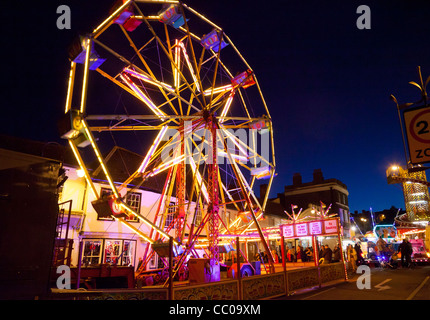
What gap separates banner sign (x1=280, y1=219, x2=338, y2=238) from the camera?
16359 millimetres

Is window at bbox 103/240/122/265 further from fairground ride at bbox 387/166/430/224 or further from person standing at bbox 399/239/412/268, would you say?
fairground ride at bbox 387/166/430/224

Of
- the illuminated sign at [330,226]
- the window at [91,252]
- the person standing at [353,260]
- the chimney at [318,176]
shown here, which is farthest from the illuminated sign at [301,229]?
the chimney at [318,176]

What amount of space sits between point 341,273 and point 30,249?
15.1m

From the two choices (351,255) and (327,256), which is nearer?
(327,256)

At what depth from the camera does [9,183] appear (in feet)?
15.1

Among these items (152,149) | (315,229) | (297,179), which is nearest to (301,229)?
(315,229)

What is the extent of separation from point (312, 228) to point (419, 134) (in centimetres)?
1385

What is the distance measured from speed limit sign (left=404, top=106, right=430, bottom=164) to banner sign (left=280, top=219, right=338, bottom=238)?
41.0 ft

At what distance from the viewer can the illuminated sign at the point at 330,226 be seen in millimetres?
16250

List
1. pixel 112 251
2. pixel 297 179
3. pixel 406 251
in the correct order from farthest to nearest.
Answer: pixel 297 179, pixel 406 251, pixel 112 251

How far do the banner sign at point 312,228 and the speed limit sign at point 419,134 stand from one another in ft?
41.0

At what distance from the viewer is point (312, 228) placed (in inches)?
672

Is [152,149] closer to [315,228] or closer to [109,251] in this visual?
[109,251]

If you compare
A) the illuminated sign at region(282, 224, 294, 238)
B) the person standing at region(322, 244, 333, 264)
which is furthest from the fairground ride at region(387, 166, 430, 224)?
the illuminated sign at region(282, 224, 294, 238)
